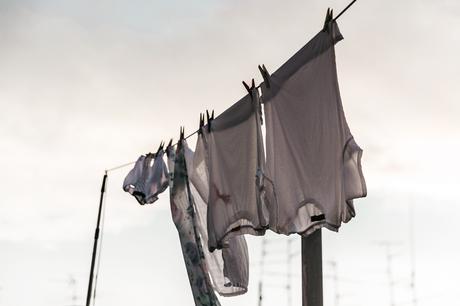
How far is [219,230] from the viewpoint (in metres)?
5.12

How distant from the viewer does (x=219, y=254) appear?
20.4 ft

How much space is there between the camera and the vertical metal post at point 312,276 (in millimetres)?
4070

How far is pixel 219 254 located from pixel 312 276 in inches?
88.5

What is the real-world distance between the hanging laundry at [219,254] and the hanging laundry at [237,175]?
49 centimetres

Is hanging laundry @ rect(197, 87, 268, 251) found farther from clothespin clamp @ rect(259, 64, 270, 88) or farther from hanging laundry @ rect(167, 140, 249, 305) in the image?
hanging laundry @ rect(167, 140, 249, 305)

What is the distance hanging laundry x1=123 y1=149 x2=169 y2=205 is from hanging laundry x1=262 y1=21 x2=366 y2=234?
2.44 meters

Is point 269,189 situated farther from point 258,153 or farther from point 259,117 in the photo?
point 259,117

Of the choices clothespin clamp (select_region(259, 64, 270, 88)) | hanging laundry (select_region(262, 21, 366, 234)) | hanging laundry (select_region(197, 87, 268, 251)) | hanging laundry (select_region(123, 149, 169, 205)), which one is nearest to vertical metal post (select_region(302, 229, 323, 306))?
hanging laundry (select_region(262, 21, 366, 234))

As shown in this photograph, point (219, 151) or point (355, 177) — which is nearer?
point (355, 177)

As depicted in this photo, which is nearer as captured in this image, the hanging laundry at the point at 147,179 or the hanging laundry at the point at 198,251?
the hanging laundry at the point at 198,251

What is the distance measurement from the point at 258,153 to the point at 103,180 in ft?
12.1

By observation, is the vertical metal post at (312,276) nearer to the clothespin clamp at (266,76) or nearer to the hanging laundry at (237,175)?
the hanging laundry at (237,175)

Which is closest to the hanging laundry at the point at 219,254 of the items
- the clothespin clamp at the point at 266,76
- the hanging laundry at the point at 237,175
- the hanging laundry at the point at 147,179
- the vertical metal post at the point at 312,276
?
the hanging laundry at the point at 237,175

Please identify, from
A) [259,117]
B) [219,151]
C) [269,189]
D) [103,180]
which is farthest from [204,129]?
[103,180]
